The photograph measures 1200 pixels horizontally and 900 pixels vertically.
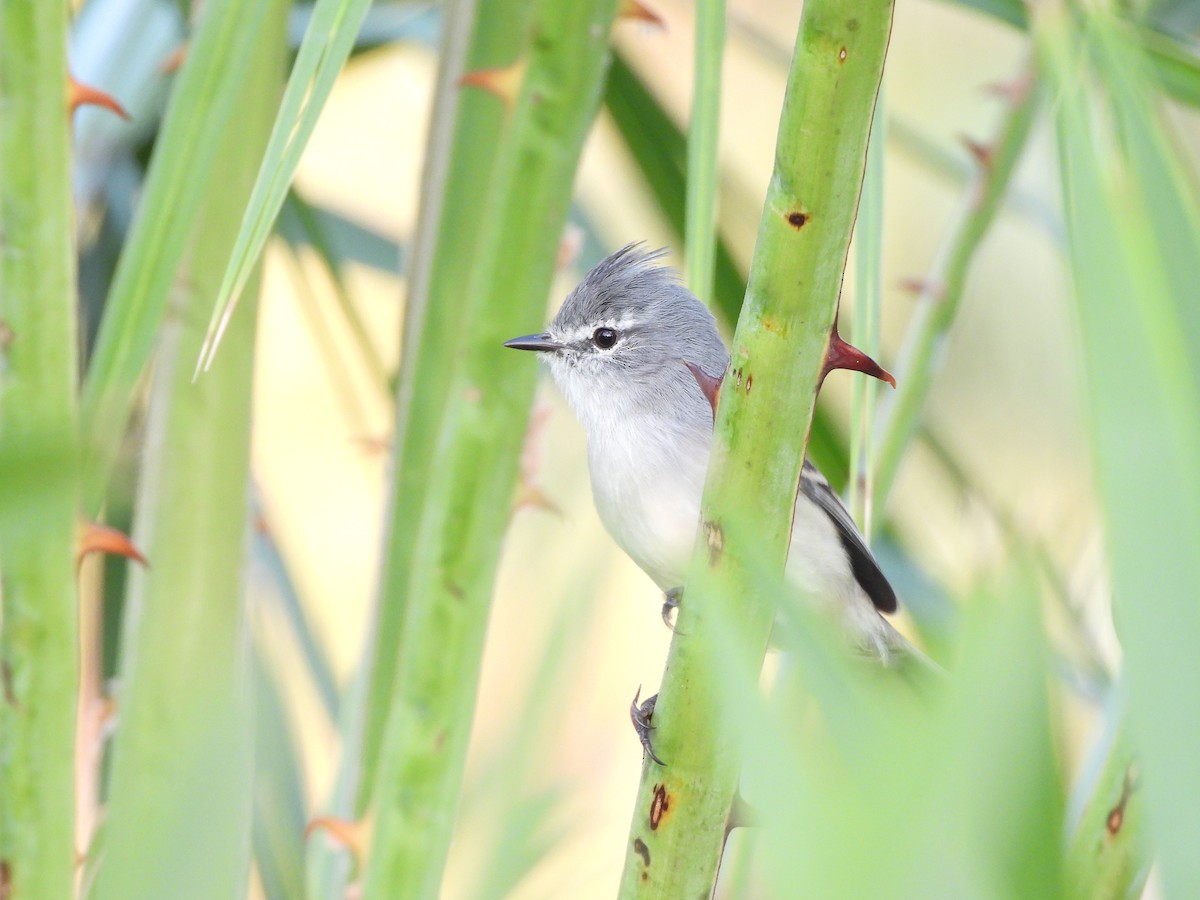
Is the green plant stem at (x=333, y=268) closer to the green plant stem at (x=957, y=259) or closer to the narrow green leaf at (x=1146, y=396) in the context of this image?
the green plant stem at (x=957, y=259)

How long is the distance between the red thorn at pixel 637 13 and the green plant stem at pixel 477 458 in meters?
0.01

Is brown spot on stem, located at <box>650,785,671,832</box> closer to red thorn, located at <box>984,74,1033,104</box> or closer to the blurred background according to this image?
the blurred background

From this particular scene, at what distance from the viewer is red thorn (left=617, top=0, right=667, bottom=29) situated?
0.83m

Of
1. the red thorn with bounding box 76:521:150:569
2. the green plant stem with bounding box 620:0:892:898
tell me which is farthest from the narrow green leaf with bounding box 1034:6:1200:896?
the red thorn with bounding box 76:521:150:569

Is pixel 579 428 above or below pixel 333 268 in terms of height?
below

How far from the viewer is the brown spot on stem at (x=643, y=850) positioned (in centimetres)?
50

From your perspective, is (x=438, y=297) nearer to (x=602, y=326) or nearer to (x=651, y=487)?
(x=651, y=487)

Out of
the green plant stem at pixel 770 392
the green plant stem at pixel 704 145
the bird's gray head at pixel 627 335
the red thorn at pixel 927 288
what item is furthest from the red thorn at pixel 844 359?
the bird's gray head at pixel 627 335

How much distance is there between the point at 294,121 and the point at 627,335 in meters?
0.97

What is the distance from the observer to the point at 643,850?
0.51m

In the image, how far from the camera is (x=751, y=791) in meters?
0.27

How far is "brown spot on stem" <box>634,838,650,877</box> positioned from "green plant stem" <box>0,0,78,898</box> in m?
0.34

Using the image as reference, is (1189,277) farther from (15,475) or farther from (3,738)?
(3,738)

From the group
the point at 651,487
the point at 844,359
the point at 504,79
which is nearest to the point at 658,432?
the point at 651,487
